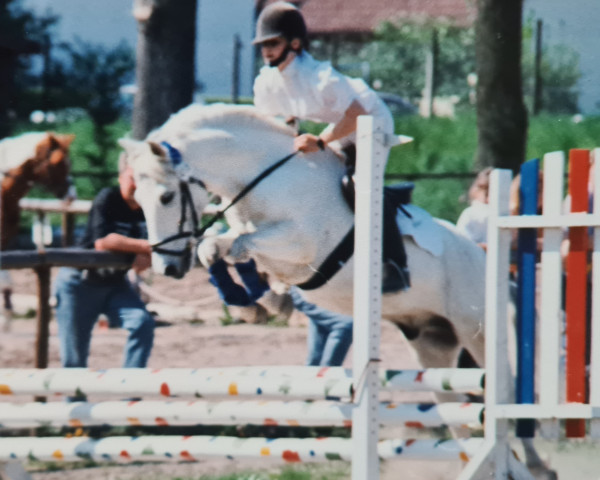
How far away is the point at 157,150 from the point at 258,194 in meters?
0.42

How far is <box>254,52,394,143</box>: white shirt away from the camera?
3752mm

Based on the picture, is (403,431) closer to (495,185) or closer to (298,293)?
(298,293)

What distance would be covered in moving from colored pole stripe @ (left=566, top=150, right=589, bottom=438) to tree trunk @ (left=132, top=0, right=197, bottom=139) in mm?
4081

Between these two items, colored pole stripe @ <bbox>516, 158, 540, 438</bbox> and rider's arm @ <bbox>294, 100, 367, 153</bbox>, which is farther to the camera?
rider's arm @ <bbox>294, 100, 367, 153</bbox>

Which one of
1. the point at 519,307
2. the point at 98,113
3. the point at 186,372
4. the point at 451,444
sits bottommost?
the point at 451,444

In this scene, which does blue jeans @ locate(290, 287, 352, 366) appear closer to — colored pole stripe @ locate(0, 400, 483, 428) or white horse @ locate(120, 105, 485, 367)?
white horse @ locate(120, 105, 485, 367)

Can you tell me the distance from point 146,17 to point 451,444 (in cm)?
434

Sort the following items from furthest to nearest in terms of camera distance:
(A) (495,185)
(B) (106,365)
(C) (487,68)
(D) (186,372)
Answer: (C) (487,68)
(B) (106,365)
(D) (186,372)
(A) (495,185)

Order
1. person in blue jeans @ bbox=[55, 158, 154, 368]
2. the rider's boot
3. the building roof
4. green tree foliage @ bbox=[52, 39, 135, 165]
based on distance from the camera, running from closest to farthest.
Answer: the rider's boot
person in blue jeans @ bbox=[55, 158, 154, 368]
the building roof
green tree foliage @ bbox=[52, 39, 135, 165]

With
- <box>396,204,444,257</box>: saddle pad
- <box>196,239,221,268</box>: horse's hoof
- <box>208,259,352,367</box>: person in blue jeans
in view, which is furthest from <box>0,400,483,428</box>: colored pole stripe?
<box>208,259,352,367</box>: person in blue jeans

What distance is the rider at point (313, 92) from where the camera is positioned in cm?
376

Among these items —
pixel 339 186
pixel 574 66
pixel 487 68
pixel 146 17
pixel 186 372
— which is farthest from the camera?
pixel 574 66

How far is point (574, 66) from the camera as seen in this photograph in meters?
10.1

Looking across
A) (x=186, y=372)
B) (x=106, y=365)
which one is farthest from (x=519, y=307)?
(x=106, y=365)
